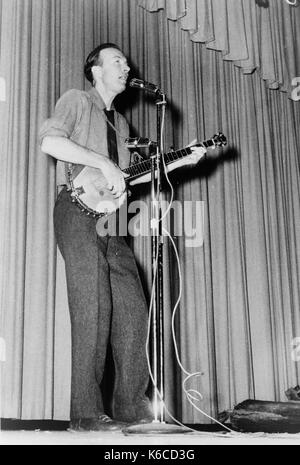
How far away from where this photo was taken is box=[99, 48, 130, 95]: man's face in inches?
92.7

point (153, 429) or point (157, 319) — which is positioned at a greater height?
point (157, 319)

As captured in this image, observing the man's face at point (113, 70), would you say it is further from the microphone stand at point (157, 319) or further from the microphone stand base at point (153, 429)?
the microphone stand base at point (153, 429)

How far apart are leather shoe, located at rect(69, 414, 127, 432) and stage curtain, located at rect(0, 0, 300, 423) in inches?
38.0

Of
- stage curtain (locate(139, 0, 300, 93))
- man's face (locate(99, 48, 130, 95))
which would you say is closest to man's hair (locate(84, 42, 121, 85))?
man's face (locate(99, 48, 130, 95))

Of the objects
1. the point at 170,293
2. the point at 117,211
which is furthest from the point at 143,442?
the point at 170,293

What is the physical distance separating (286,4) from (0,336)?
9.50 ft

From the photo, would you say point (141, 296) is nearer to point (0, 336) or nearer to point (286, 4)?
point (0, 336)

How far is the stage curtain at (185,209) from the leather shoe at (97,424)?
0.97m

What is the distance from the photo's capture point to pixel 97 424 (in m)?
1.87

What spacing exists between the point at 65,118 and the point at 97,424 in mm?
1126

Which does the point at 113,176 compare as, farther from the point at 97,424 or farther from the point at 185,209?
the point at 185,209

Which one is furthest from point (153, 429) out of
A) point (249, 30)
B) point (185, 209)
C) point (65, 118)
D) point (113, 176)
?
point (249, 30)

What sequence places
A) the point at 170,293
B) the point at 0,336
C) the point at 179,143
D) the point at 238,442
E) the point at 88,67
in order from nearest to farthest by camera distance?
the point at 238,442
the point at 88,67
the point at 0,336
the point at 170,293
the point at 179,143

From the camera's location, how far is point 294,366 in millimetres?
3527
